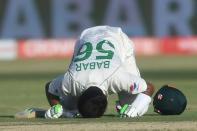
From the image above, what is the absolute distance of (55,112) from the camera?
9695mm

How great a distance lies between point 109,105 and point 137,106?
320cm

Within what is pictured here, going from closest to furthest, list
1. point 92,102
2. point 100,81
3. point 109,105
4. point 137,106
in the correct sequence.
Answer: point 92,102, point 100,81, point 137,106, point 109,105

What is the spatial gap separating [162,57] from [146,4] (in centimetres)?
297

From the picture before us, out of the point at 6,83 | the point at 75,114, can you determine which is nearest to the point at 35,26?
the point at 6,83

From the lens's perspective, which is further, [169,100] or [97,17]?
[97,17]

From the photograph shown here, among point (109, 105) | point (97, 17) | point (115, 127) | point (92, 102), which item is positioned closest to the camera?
point (115, 127)

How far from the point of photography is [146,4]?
33.4 meters

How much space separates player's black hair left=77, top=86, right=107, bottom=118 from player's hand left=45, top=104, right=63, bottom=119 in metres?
0.44

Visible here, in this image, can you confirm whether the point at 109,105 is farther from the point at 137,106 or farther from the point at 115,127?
the point at 115,127

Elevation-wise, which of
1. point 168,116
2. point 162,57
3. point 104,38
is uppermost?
point 104,38

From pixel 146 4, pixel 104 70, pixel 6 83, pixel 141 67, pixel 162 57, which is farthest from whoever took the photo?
pixel 146 4

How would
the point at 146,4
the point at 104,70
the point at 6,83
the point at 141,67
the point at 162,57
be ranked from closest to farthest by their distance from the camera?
the point at 104,70
the point at 6,83
the point at 141,67
the point at 162,57
the point at 146,4

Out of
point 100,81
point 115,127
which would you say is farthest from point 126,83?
point 115,127

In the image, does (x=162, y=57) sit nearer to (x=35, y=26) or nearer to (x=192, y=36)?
(x=192, y=36)
